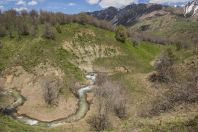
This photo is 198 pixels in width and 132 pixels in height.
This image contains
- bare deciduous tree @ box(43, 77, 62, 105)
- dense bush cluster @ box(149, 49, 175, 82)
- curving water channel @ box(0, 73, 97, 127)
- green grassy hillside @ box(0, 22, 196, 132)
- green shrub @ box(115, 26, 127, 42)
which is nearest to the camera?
curving water channel @ box(0, 73, 97, 127)

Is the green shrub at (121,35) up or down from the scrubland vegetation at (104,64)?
up

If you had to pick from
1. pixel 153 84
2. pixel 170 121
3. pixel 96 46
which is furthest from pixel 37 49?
pixel 170 121

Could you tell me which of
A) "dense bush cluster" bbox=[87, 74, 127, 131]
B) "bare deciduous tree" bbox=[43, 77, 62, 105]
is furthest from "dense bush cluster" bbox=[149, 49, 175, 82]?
"bare deciduous tree" bbox=[43, 77, 62, 105]

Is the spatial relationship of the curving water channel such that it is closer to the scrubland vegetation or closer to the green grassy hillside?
the scrubland vegetation

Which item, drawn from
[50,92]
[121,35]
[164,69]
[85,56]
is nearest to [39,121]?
[50,92]

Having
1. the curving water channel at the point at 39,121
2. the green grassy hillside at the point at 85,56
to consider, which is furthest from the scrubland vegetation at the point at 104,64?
the curving water channel at the point at 39,121

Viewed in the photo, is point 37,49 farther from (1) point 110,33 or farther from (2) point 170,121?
(2) point 170,121

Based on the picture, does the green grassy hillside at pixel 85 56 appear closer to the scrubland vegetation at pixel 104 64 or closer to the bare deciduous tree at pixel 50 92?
the scrubland vegetation at pixel 104 64

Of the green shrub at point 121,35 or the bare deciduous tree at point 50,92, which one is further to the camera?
the green shrub at point 121,35

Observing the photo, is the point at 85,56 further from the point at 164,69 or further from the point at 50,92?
the point at 50,92

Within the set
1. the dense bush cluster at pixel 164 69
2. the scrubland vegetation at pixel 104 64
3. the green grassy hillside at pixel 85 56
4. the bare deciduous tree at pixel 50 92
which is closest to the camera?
the scrubland vegetation at pixel 104 64

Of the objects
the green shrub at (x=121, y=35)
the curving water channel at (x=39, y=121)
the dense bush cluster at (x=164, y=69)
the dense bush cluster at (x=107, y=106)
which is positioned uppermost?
the green shrub at (x=121, y=35)
